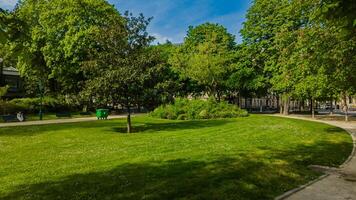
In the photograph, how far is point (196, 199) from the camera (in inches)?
335

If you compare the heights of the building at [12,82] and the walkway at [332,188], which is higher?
the building at [12,82]

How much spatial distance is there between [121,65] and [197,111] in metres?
17.7

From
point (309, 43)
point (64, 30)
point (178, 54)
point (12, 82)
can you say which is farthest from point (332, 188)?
point (12, 82)

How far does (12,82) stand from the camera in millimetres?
66750

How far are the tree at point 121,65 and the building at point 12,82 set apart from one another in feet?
147

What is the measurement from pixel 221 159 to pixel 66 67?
147 feet

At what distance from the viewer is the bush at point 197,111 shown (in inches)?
1605

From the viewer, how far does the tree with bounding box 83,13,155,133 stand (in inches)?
957

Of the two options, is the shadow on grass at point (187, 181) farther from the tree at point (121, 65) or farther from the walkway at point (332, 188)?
the tree at point (121, 65)

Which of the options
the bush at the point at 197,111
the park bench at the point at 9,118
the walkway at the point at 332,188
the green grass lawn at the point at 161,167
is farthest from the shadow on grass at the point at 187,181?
the park bench at the point at 9,118

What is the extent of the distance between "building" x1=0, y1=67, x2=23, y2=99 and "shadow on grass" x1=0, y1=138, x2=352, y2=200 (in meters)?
59.2

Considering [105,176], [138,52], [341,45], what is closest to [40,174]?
[105,176]

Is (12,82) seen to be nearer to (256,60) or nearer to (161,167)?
(256,60)

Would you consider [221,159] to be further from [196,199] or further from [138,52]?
[138,52]
